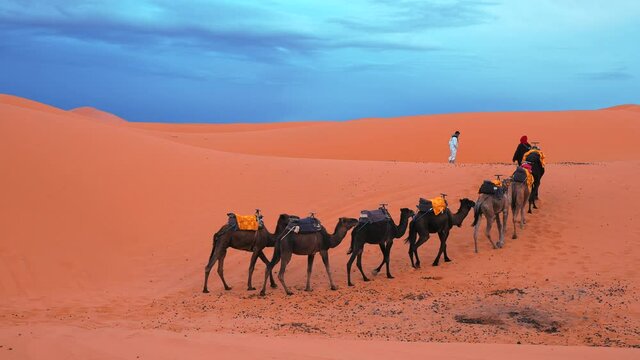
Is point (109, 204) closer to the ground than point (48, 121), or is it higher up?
closer to the ground

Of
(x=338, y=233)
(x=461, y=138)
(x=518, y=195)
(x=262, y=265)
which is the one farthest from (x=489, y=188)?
(x=461, y=138)

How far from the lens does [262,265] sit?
53.7 ft

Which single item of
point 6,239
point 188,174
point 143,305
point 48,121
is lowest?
point 143,305

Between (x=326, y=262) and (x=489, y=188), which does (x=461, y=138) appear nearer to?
(x=489, y=188)

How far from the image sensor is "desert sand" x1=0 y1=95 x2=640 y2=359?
948 centimetres

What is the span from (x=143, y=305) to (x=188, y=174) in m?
8.33

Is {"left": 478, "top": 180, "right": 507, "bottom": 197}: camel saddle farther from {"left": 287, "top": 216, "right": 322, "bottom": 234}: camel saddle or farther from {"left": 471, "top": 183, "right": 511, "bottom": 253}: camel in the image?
{"left": 287, "top": 216, "right": 322, "bottom": 234}: camel saddle

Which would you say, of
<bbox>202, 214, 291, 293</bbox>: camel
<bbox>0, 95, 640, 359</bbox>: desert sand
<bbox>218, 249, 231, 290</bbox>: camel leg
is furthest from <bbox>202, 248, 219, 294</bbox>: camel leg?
<bbox>0, 95, 640, 359</bbox>: desert sand

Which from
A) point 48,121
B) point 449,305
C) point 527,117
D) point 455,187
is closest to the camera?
point 449,305

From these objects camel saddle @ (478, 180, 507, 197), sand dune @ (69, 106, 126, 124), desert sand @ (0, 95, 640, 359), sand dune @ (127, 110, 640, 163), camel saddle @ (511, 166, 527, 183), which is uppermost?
sand dune @ (69, 106, 126, 124)

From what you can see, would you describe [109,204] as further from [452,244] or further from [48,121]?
[452,244]

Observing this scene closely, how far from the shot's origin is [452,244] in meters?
17.0

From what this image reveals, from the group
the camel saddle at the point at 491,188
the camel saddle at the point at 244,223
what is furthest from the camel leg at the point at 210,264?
the camel saddle at the point at 491,188

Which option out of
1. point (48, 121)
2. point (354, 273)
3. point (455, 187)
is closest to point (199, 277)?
point (354, 273)
